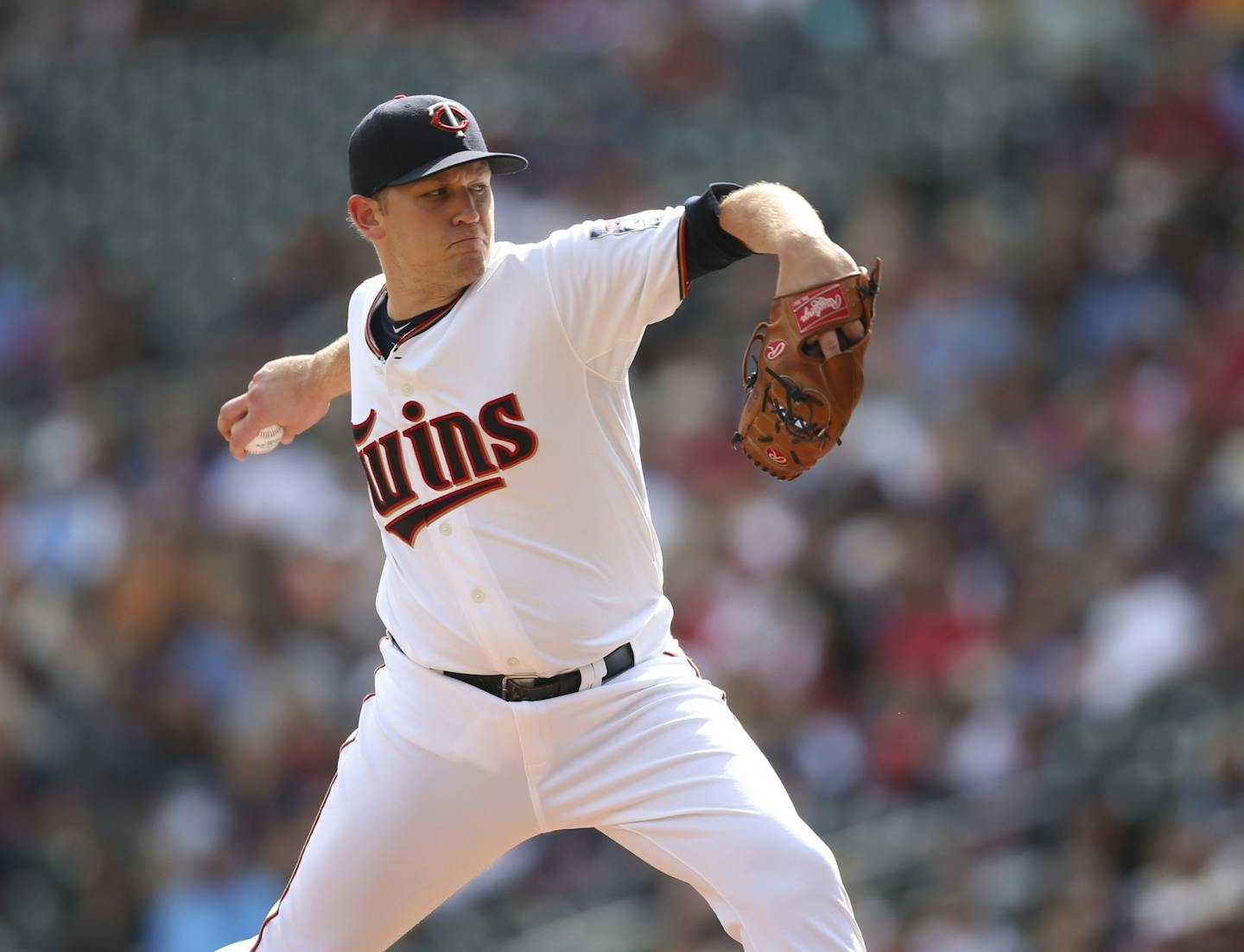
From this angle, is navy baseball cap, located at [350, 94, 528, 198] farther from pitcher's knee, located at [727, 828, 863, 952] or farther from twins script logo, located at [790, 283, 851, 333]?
pitcher's knee, located at [727, 828, 863, 952]

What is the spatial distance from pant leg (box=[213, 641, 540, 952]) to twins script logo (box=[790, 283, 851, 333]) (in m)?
0.95

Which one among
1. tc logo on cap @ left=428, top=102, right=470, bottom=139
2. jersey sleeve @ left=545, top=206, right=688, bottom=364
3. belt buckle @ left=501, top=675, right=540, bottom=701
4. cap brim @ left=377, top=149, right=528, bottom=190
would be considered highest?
tc logo on cap @ left=428, top=102, right=470, bottom=139

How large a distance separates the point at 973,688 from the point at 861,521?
0.93m

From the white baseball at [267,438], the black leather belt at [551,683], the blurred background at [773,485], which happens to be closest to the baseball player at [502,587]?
the black leather belt at [551,683]

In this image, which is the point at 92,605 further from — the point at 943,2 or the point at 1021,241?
the point at 943,2

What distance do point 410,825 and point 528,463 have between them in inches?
26.6

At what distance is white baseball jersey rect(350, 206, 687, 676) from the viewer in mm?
3156

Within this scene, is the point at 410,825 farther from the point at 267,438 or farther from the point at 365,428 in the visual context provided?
the point at 267,438

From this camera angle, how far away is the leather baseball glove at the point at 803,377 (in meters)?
2.72

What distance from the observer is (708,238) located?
2.99m

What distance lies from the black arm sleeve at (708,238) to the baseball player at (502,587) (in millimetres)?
73

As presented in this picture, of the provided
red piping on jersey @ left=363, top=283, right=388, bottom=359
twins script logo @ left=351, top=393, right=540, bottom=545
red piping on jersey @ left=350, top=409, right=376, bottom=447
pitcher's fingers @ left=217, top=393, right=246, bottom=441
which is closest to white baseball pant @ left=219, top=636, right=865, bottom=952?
twins script logo @ left=351, top=393, right=540, bottom=545

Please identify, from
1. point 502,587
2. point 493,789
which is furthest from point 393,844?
point 502,587

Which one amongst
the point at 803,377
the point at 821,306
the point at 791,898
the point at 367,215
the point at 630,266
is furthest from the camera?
the point at 367,215
